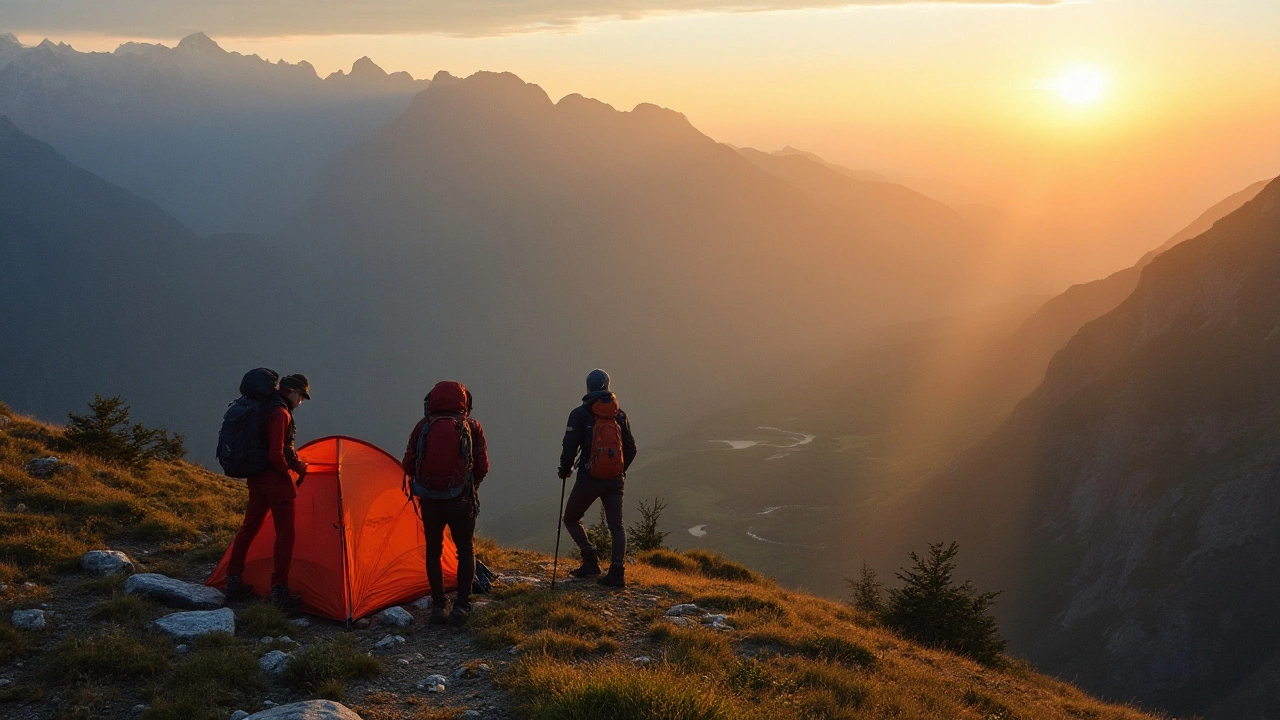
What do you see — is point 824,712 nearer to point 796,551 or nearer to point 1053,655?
point 1053,655

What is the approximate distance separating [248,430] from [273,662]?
3275mm

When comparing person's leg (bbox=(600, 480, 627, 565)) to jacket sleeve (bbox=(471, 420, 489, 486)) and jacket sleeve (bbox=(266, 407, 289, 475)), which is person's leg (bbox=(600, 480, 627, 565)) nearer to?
jacket sleeve (bbox=(471, 420, 489, 486))

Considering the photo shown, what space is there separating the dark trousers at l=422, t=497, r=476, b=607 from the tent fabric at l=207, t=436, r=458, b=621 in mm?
927

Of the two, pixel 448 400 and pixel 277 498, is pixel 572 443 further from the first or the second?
pixel 277 498

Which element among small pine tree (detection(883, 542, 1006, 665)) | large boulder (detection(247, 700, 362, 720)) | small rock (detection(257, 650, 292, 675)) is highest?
large boulder (detection(247, 700, 362, 720))

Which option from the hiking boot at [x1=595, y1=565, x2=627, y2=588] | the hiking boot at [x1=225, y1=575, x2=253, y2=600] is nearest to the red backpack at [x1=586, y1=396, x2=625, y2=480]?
the hiking boot at [x1=595, y1=565, x2=627, y2=588]

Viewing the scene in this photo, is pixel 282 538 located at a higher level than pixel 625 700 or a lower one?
higher

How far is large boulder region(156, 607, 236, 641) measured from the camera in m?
8.96

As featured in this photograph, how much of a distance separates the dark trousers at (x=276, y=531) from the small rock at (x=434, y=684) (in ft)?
10.8

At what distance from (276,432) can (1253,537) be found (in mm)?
91878

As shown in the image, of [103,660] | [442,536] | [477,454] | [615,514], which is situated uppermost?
[477,454]

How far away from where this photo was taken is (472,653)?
30.6ft

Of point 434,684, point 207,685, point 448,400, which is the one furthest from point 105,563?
point 434,684

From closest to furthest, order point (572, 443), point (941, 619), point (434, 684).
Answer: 1. point (434, 684)
2. point (572, 443)
3. point (941, 619)
